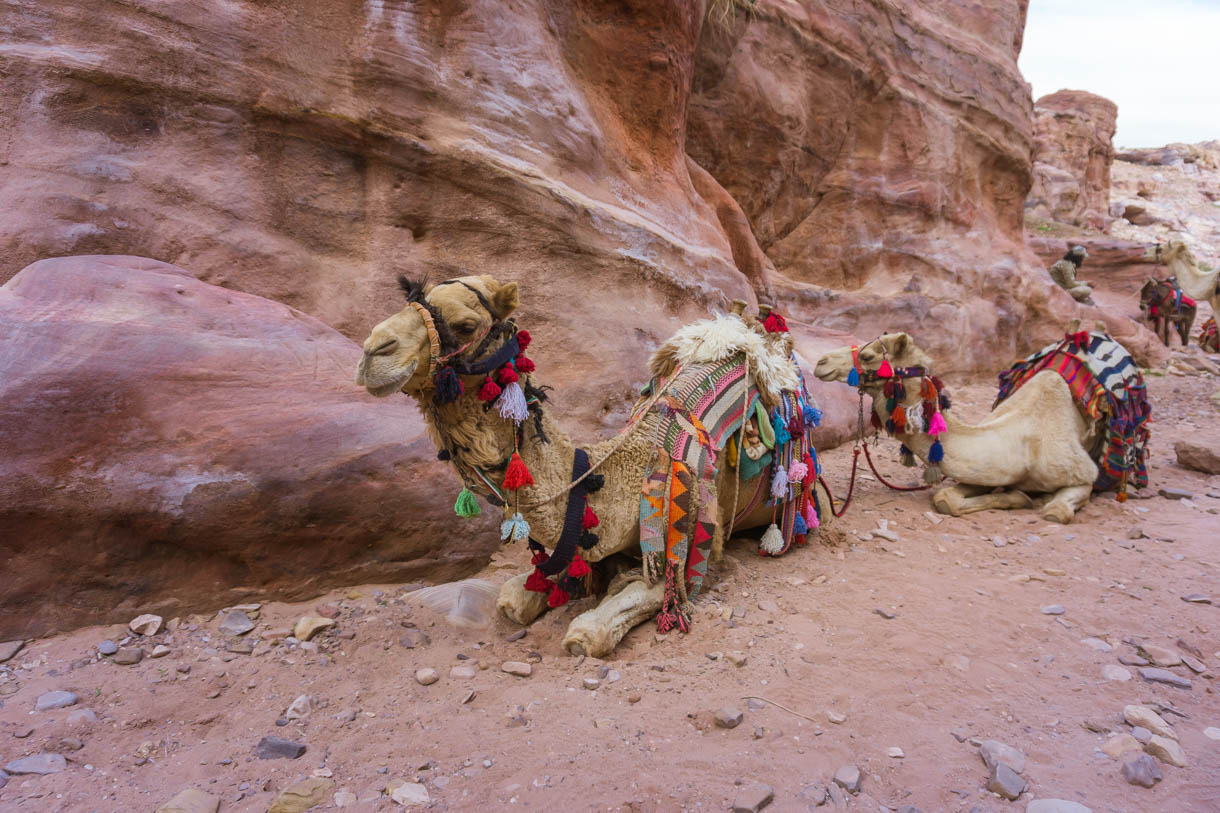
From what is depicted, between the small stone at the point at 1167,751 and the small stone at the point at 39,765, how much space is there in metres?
3.59

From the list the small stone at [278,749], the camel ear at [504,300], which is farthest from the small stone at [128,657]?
the camel ear at [504,300]

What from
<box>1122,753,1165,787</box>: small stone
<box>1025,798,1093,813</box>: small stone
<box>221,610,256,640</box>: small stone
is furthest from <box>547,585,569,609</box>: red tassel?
<box>1122,753,1165,787</box>: small stone

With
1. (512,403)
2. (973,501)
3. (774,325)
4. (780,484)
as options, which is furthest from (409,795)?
(973,501)

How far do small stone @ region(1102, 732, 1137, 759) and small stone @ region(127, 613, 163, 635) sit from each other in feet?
12.4

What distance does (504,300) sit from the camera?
2762 millimetres

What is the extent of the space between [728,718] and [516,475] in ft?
4.06

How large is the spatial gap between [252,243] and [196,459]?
6.01 ft

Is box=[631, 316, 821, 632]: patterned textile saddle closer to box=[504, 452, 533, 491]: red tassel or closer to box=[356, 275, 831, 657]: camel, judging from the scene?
box=[356, 275, 831, 657]: camel

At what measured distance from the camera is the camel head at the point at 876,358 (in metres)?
4.96

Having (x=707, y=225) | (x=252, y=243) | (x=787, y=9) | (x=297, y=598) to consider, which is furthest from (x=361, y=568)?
(x=787, y=9)

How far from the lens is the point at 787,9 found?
9.55m

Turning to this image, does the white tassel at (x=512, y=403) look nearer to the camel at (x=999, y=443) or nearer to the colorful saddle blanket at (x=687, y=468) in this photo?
the colorful saddle blanket at (x=687, y=468)

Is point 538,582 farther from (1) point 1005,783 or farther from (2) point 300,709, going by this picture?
(1) point 1005,783

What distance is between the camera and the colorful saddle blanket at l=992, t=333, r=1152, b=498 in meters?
5.23
